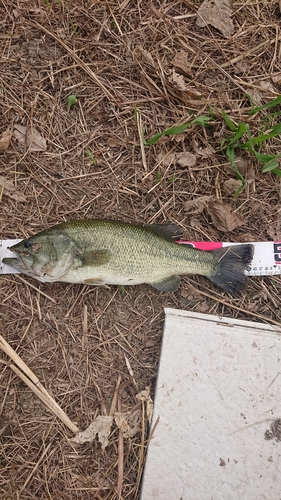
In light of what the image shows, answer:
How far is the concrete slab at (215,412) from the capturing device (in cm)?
361

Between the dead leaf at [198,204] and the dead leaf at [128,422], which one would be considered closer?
the dead leaf at [128,422]

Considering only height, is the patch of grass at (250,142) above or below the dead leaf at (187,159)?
above

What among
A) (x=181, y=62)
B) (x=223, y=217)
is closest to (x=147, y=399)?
(x=223, y=217)

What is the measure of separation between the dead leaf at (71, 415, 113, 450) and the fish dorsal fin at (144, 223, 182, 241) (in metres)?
1.82

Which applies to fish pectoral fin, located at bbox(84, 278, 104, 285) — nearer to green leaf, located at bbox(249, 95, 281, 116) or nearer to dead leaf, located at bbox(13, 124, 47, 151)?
dead leaf, located at bbox(13, 124, 47, 151)

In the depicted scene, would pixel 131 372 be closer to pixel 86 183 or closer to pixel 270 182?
pixel 86 183

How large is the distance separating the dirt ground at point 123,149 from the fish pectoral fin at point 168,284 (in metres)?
0.15

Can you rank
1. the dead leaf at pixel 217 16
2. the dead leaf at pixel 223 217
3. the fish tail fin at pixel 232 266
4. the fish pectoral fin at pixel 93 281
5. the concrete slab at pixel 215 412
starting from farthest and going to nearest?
the dead leaf at pixel 217 16 → the dead leaf at pixel 223 217 → the fish tail fin at pixel 232 266 → the fish pectoral fin at pixel 93 281 → the concrete slab at pixel 215 412

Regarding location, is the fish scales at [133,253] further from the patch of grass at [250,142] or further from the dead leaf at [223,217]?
the patch of grass at [250,142]

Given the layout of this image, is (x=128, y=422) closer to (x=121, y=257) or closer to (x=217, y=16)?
(x=121, y=257)

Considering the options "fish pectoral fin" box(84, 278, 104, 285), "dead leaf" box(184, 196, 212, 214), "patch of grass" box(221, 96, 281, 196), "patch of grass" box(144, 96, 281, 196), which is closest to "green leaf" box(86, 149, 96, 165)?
"patch of grass" box(144, 96, 281, 196)

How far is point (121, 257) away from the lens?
12.1 feet

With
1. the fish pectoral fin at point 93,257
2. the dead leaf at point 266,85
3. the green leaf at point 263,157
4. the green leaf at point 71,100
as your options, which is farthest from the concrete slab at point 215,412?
the dead leaf at point 266,85

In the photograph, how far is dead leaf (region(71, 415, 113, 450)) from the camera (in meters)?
3.67
